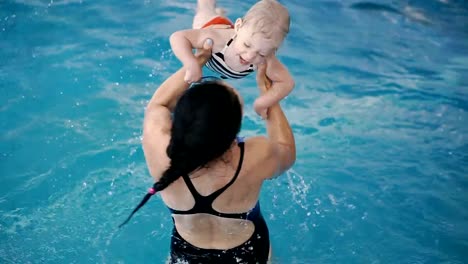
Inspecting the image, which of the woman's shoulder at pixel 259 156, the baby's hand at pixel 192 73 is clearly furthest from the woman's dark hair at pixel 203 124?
the baby's hand at pixel 192 73

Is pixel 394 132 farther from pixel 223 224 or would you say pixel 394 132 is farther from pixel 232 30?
pixel 223 224

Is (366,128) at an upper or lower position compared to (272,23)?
lower

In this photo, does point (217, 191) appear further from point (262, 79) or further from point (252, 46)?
point (252, 46)

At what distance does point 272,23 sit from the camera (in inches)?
96.5

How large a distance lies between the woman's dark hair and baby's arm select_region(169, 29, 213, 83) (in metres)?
0.46

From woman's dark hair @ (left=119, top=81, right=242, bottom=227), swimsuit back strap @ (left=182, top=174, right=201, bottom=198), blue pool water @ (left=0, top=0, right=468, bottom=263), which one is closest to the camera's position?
woman's dark hair @ (left=119, top=81, right=242, bottom=227)

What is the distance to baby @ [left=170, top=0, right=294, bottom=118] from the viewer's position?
8.02 ft

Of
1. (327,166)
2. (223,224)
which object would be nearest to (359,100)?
(327,166)

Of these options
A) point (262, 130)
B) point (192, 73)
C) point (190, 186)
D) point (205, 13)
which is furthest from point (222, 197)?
point (262, 130)

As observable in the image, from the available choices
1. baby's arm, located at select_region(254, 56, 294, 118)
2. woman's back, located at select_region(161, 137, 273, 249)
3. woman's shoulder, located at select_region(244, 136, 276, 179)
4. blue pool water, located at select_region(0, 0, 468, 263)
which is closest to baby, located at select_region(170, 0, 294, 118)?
baby's arm, located at select_region(254, 56, 294, 118)

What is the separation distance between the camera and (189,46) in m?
2.62

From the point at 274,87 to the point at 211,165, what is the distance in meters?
0.66

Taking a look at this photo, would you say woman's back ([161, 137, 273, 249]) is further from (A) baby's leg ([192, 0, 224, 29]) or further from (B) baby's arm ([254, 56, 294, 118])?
(A) baby's leg ([192, 0, 224, 29])

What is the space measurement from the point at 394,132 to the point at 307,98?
41.1 inches
